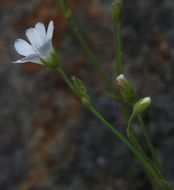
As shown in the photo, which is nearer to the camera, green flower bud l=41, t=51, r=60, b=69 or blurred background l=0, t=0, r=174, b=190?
green flower bud l=41, t=51, r=60, b=69

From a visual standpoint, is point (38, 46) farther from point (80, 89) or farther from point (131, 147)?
point (131, 147)

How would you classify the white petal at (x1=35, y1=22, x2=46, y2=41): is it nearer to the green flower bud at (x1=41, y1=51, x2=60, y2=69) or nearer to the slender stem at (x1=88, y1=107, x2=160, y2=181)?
the green flower bud at (x1=41, y1=51, x2=60, y2=69)

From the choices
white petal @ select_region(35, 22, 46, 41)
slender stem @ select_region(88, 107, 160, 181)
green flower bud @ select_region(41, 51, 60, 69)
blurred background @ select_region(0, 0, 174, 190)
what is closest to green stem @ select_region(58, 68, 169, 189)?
slender stem @ select_region(88, 107, 160, 181)

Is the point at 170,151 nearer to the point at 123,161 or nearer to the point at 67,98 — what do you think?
the point at 123,161

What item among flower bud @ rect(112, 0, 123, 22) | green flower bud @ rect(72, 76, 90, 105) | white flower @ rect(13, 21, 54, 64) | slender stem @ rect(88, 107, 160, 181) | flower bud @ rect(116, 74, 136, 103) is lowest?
slender stem @ rect(88, 107, 160, 181)

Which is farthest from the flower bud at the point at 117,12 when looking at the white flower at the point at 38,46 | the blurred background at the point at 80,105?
the blurred background at the point at 80,105

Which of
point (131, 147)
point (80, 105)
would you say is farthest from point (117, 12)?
point (80, 105)
